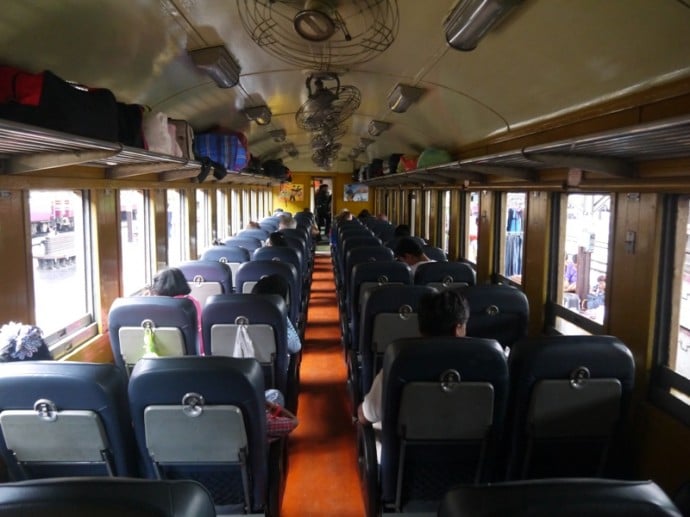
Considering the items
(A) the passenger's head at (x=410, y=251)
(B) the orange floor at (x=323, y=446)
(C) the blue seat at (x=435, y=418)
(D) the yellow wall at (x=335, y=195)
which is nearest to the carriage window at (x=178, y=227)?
(B) the orange floor at (x=323, y=446)

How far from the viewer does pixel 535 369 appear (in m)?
2.32

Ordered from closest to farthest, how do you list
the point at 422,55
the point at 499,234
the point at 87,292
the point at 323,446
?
the point at 323,446 < the point at 422,55 < the point at 87,292 < the point at 499,234

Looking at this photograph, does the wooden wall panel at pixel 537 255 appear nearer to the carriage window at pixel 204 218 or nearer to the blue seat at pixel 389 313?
the blue seat at pixel 389 313

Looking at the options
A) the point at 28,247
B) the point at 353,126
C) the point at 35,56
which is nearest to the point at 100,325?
the point at 28,247

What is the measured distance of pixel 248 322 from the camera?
3500 millimetres

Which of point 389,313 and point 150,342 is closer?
point 150,342

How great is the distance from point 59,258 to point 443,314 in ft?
11.3

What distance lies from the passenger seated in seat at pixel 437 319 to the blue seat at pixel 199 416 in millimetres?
592

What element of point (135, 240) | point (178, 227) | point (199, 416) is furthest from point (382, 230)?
point (199, 416)

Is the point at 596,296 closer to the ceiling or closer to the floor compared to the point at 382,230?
closer to the floor

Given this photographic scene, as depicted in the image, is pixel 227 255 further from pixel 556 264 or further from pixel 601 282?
pixel 601 282

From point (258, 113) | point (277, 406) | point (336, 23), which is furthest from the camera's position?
point (258, 113)

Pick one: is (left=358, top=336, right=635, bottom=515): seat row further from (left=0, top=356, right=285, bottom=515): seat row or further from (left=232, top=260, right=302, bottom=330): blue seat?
(left=232, top=260, right=302, bottom=330): blue seat

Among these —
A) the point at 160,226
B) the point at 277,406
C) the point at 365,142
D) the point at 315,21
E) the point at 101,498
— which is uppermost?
the point at 365,142
